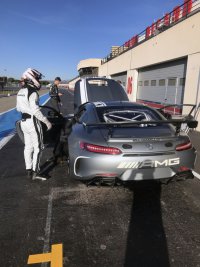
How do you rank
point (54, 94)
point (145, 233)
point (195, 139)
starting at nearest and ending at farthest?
1. point (145, 233)
2. point (195, 139)
3. point (54, 94)

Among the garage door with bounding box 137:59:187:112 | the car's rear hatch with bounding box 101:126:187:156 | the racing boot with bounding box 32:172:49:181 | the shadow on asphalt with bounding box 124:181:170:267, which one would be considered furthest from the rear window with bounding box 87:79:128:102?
the shadow on asphalt with bounding box 124:181:170:267

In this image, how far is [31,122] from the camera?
4.52 meters

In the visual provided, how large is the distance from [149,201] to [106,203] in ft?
2.06

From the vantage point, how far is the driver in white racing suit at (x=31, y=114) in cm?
444

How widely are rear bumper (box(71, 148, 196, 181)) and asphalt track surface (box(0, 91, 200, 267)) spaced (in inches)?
8.1

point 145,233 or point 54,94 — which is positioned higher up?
point 54,94

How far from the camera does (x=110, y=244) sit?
2861 mm

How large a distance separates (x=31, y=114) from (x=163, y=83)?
37.8ft

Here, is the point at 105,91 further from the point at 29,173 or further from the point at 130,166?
the point at 130,166

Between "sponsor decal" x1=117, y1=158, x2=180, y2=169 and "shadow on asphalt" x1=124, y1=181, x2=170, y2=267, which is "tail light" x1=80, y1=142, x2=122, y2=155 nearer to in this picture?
"sponsor decal" x1=117, y1=158, x2=180, y2=169

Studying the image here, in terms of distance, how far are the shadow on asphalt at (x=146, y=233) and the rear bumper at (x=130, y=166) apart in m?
0.18

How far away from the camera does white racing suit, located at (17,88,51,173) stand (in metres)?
4.44

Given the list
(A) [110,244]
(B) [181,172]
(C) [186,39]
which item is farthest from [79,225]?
(C) [186,39]

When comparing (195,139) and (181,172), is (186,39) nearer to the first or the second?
(195,139)
